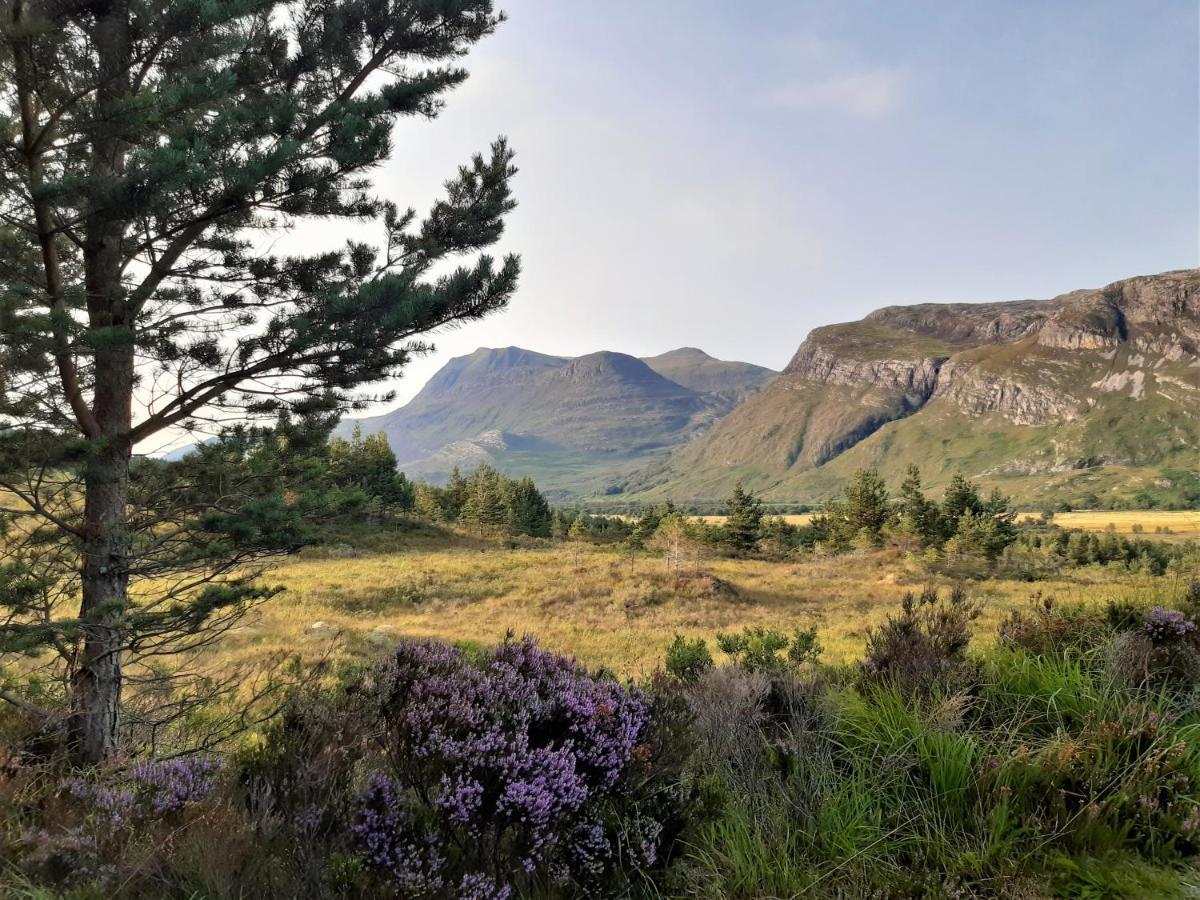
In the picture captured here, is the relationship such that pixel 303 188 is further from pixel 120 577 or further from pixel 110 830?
pixel 110 830

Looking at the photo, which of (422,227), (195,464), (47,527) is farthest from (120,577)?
(422,227)

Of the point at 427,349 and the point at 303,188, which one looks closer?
the point at 303,188

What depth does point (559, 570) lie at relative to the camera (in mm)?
32781

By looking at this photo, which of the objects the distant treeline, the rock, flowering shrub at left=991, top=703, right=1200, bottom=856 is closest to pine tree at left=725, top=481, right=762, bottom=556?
the distant treeline

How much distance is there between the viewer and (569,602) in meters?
25.0

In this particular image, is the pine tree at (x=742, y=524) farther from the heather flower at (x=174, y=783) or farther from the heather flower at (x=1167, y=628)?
the heather flower at (x=174, y=783)

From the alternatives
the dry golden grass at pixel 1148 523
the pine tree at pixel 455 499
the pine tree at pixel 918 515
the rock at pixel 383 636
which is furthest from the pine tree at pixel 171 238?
the dry golden grass at pixel 1148 523

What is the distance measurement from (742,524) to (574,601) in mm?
30241

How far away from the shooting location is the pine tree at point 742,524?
51656 millimetres

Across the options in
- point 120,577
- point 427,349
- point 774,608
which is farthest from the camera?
point 774,608

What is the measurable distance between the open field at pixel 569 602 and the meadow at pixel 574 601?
6 centimetres

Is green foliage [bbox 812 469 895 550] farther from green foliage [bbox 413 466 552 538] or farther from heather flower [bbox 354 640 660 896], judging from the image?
heather flower [bbox 354 640 660 896]

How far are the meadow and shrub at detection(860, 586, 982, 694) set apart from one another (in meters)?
3.94

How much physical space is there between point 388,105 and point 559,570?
29.3 meters
